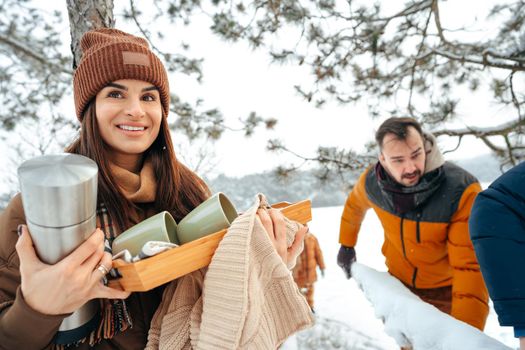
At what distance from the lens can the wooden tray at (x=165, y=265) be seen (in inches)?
21.1

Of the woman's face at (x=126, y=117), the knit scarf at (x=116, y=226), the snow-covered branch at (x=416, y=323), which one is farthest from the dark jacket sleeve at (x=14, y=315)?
the snow-covered branch at (x=416, y=323)

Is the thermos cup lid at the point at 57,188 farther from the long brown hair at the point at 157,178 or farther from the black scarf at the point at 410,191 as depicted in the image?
the black scarf at the point at 410,191

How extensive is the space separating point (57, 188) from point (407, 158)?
1.66 meters

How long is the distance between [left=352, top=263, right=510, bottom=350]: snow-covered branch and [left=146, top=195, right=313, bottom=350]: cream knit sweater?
752mm

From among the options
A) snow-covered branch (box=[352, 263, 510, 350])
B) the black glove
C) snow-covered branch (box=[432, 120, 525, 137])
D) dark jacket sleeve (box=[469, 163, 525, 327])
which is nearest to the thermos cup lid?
→ dark jacket sleeve (box=[469, 163, 525, 327])

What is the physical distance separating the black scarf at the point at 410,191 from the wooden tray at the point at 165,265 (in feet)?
4.60

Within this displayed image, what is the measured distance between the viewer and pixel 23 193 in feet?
1.44

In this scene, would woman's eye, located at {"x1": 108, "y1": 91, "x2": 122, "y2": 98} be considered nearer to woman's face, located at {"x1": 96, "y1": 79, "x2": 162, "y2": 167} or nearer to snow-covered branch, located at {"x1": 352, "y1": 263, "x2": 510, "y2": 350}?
woman's face, located at {"x1": 96, "y1": 79, "x2": 162, "y2": 167}

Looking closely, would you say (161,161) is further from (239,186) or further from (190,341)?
(239,186)

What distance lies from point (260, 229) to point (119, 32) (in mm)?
923

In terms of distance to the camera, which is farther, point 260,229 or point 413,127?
point 413,127

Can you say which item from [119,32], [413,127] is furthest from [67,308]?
[413,127]

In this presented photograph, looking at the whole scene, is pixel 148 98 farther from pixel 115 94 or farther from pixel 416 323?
pixel 416 323

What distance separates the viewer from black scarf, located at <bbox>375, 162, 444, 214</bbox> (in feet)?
5.45
